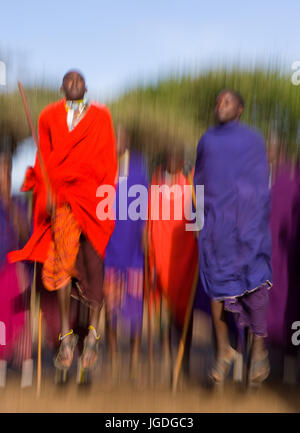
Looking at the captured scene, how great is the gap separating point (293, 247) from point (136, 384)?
178cm

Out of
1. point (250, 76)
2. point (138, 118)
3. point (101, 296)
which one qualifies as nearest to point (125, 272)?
point (101, 296)

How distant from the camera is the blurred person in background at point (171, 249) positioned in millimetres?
5242

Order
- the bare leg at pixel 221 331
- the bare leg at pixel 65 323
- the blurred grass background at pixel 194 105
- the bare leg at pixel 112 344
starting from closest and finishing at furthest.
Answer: the bare leg at pixel 65 323 → the bare leg at pixel 221 331 → the bare leg at pixel 112 344 → the blurred grass background at pixel 194 105

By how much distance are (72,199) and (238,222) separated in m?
1.28

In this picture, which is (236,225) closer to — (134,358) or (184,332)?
(184,332)

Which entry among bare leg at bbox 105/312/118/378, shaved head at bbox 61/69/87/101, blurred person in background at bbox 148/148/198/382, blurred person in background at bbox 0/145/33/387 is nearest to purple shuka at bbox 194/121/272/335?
blurred person in background at bbox 148/148/198/382

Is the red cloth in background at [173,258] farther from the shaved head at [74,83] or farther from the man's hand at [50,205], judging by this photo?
the shaved head at [74,83]

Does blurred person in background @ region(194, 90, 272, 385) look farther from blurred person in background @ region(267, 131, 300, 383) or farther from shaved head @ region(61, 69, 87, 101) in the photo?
shaved head @ region(61, 69, 87, 101)

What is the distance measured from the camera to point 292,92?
13.7 metres

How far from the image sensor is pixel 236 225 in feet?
14.7

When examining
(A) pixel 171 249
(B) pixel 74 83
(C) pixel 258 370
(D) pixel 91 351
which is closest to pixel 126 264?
(A) pixel 171 249

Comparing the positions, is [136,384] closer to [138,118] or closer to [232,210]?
[232,210]

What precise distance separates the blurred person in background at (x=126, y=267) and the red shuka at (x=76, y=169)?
48 cm

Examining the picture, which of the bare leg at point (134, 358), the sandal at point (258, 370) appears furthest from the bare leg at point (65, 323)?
the sandal at point (258, 370)
